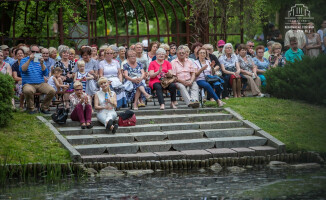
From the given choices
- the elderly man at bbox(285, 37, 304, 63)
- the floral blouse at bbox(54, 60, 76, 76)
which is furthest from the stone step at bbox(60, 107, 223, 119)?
the elderly man at bbox(285, 37, 304, 63)

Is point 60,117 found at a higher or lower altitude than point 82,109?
lower

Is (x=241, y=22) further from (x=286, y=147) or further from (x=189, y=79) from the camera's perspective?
(x=286, y=147)

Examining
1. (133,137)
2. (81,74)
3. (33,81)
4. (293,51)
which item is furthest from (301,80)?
(33,81)

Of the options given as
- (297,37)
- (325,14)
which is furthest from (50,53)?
(325,14)

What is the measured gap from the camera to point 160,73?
16.4 metres

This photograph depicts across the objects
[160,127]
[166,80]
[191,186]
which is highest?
[166,80]

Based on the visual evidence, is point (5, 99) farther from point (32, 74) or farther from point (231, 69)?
point (231, 69)

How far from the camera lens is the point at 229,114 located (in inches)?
628

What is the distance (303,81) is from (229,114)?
2.37 meters

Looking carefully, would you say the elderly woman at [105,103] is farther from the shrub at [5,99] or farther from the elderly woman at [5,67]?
the elderly woman at [5,67]

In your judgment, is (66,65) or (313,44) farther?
(313,44)

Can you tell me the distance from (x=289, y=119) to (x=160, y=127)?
3204 millimetres

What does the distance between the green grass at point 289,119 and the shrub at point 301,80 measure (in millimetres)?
327

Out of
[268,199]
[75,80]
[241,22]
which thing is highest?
[241,22]
